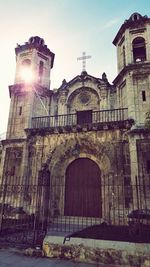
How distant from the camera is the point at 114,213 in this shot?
29.9ft

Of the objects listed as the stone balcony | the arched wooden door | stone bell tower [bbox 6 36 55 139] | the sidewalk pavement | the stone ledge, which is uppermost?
stone bell tower [bbox 6 36 55 139]

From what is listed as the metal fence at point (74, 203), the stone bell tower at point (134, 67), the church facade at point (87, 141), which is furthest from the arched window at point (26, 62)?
the metal fence at point (74, 203)

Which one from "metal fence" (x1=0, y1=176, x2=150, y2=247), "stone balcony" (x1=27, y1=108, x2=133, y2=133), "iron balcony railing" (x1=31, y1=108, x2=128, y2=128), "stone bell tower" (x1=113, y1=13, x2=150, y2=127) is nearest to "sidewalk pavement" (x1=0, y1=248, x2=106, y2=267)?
"metal fence" (x1=0, y1=176, x2=150, y2=247)

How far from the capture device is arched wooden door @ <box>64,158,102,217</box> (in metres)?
10.4

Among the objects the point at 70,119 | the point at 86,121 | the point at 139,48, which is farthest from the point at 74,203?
the point at 139,48

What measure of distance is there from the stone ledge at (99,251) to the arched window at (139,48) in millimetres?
10931

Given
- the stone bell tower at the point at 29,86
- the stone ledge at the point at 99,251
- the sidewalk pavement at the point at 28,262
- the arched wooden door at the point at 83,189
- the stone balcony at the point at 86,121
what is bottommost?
the sidewalk pavement at the point at 28,262

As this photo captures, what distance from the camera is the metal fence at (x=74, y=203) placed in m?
8.82

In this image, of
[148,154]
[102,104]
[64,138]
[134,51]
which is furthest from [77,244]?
[134,51]

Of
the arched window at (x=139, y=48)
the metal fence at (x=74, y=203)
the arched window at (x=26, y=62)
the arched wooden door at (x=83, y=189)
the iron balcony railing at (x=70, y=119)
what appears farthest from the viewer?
the arched window at (x=26, y=62)

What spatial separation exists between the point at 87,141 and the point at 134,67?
16.5 feet

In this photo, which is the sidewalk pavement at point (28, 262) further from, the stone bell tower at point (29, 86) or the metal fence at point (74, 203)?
the stone bell tower at point (29, 86)

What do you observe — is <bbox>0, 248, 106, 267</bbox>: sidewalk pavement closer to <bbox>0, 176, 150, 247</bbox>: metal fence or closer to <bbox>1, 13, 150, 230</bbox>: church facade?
<bbox>0, 176, 150, 247</bbox>: metal fence

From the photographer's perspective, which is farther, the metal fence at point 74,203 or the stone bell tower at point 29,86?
the stone bell tower at point 29,86
